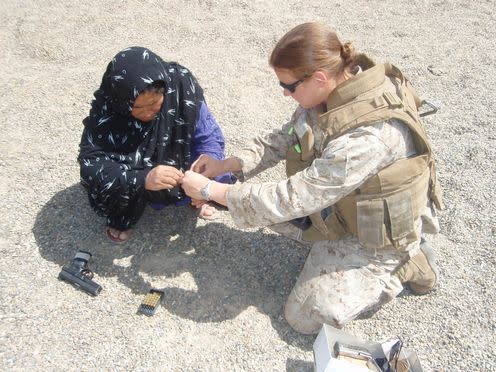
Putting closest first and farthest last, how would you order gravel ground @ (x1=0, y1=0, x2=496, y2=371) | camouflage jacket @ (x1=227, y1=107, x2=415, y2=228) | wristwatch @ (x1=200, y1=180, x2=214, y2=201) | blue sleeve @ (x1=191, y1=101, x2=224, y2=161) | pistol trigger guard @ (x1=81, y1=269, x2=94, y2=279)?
camouflage jacket @ (x1=227, y1=107, x2=415, y2=228) < wristwatch @ (x1=200, y1=180, x2=214, y2=201) < gravel ground @ (x1=0, y1=0, x2=496, y2=371) < pistol trigger guard @ (x1=81, y1=269, x2=94, y2=279) < blue sleeve @ (x1=191, y1=101, x2=224, y2=161)

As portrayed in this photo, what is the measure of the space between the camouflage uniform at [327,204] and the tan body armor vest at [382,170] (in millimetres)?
54

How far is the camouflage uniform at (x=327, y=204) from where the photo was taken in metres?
2.01

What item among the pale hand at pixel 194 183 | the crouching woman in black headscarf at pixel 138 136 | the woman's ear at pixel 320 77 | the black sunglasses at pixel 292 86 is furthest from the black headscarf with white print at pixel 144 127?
the woman's ear at pixel 320 77

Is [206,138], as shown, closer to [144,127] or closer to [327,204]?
[144,127]

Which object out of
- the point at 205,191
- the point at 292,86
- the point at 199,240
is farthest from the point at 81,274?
the point at 292,86

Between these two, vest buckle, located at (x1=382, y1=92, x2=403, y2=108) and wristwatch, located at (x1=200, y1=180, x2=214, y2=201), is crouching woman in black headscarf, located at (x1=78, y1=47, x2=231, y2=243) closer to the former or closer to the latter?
wristwatch, located at (x1=200, y1=180, x2=214, y2=201)

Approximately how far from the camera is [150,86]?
2.45 meters

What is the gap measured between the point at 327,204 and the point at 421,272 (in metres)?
0.87

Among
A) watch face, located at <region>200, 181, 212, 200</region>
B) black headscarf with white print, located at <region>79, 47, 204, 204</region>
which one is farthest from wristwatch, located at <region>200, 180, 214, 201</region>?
black headscarf with white print, located at <region>79, 47, 204, 204</region>

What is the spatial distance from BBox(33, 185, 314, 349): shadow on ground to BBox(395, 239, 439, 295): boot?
2.12ft

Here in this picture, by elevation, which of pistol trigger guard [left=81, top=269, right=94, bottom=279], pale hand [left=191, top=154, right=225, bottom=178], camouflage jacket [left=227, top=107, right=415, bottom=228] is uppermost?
camouflage jacket [left=227, top=107, right=415, bottom=228]

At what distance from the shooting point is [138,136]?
8.92 ft

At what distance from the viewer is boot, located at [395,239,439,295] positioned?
2.55m

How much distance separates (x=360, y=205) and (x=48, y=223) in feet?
6.89
